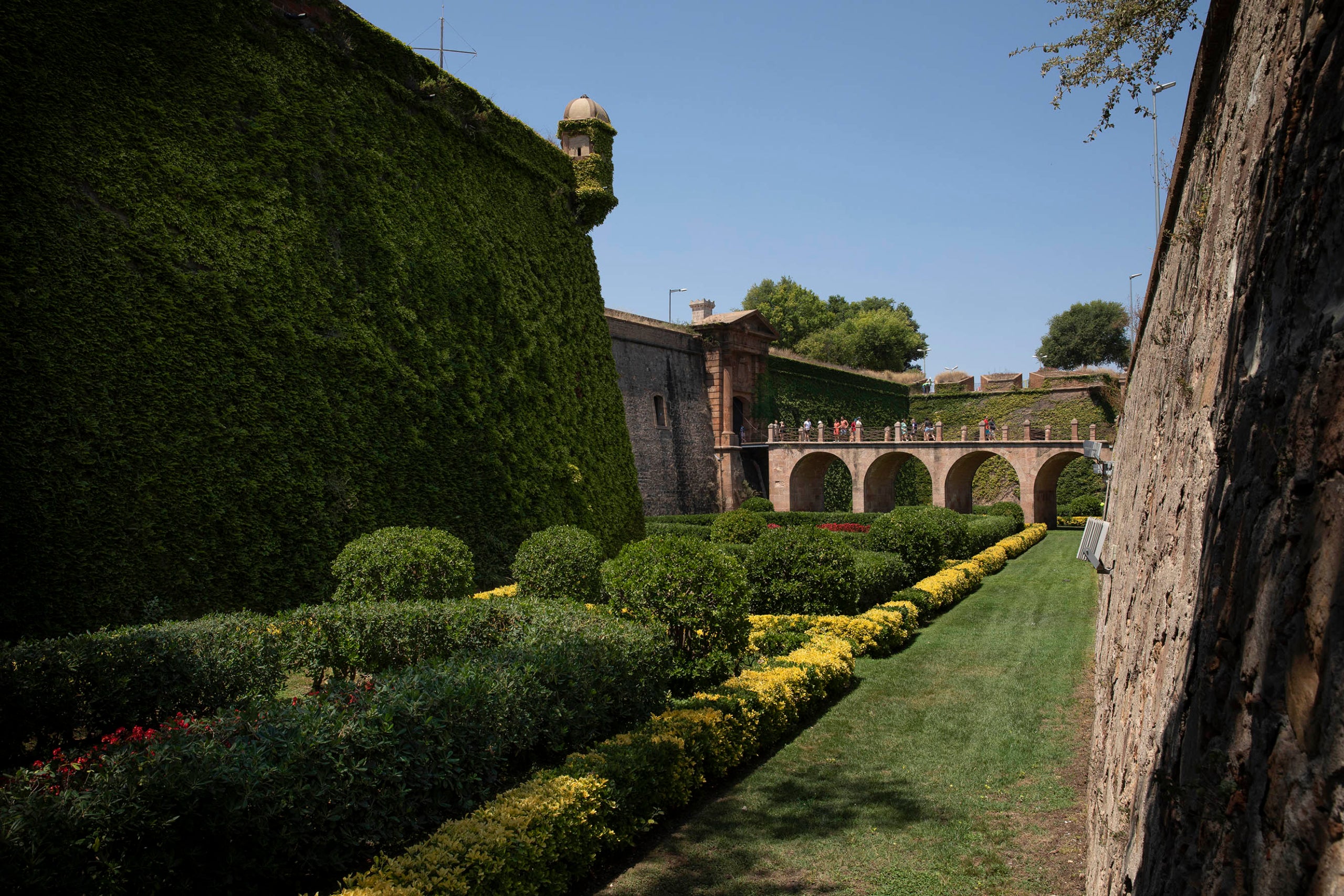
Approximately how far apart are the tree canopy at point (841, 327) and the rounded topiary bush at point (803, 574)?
3461 centimetres

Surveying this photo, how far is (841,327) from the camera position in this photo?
2048 inches

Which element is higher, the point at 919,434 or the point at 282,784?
the point at 919,434

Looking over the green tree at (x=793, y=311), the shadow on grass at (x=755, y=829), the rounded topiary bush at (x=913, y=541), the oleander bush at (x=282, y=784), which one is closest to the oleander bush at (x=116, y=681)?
the oleander bush at (x=282, y=784)

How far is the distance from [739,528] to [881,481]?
50.4ft

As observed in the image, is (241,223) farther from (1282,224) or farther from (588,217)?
(1282,224)

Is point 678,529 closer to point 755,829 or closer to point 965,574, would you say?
point 965,574

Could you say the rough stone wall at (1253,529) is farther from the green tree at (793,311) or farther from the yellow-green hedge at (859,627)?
the green tree at (793,311)

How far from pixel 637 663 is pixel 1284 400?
5.54 m

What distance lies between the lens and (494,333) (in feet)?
47.5

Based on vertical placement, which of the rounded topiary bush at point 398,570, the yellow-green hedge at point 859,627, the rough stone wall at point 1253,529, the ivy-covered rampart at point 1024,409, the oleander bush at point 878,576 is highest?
the ivy-covered rampart at point 1024,409

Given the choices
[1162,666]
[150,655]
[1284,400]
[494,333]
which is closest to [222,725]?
[150,655]

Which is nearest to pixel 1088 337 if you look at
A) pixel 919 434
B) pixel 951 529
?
pixel 919 434

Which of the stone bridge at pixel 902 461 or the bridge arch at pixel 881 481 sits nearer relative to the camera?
the stone bridge at pixel 902 461

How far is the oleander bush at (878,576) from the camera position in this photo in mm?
11883
